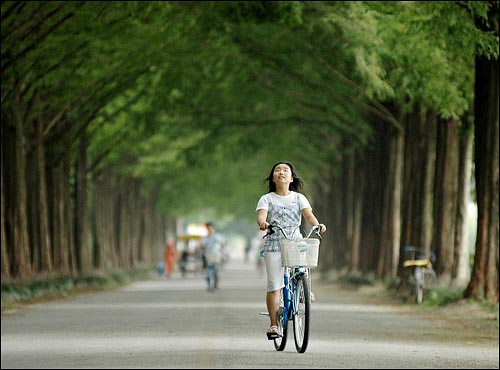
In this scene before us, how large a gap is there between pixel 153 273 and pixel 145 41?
210 feet

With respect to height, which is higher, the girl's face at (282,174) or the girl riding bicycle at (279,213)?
the girl's face at (282,174)

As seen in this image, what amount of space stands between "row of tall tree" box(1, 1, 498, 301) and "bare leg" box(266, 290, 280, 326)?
19.1m

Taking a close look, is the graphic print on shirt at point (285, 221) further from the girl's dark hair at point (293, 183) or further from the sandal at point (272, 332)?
the sandal at point (272, 332)

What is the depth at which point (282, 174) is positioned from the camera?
18.3 ft

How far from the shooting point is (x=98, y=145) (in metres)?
81.9

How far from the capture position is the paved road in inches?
1255

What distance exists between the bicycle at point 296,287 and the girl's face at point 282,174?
178 millimetres

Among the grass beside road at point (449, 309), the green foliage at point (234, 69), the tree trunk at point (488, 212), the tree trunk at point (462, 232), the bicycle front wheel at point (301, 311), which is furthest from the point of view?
the tree trunk at point (462, 232)

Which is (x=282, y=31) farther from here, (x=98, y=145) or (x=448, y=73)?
(x=98, y=145)

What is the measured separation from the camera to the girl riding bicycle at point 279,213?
5.58 meters

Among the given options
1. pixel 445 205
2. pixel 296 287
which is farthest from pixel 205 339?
pixel 296 287

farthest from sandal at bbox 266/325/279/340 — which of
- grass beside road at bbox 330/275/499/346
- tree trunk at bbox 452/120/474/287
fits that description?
tree trunk at bbox 452/120/474/287

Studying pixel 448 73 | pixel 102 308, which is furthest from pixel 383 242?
pixel 448 73

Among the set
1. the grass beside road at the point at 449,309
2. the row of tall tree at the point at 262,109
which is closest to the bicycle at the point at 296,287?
the row of tall tree at the point at 262,109
